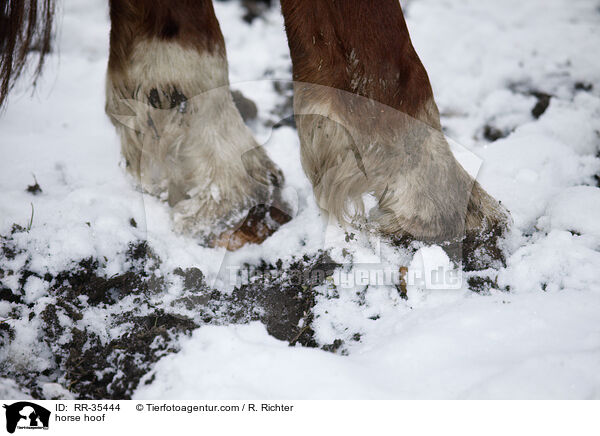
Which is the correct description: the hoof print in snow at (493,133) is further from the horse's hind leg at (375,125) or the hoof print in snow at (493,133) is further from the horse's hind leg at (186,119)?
the horse's hind leg at (186,119)

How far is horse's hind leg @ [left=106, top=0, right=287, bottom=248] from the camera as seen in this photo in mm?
1555

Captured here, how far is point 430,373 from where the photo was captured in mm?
1030

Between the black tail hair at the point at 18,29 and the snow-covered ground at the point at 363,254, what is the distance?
0.75 feet

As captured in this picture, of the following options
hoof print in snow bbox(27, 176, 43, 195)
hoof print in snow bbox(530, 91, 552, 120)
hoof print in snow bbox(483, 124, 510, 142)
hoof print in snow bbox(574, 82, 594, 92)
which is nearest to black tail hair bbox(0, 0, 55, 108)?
hoof print in snow bbox(27, 176, 43, 195)

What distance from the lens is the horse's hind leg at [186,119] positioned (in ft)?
5.10

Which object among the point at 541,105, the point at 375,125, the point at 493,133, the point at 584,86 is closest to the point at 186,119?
the point at 375,125

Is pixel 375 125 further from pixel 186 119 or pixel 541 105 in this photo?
pixel 541 105

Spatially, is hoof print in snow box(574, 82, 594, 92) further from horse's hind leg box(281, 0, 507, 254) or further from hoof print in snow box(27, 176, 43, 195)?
hoof print in snow box(27, 176, 43, 195)

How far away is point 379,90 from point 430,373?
2.69 ft

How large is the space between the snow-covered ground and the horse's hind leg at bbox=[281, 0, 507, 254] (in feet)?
0.43
